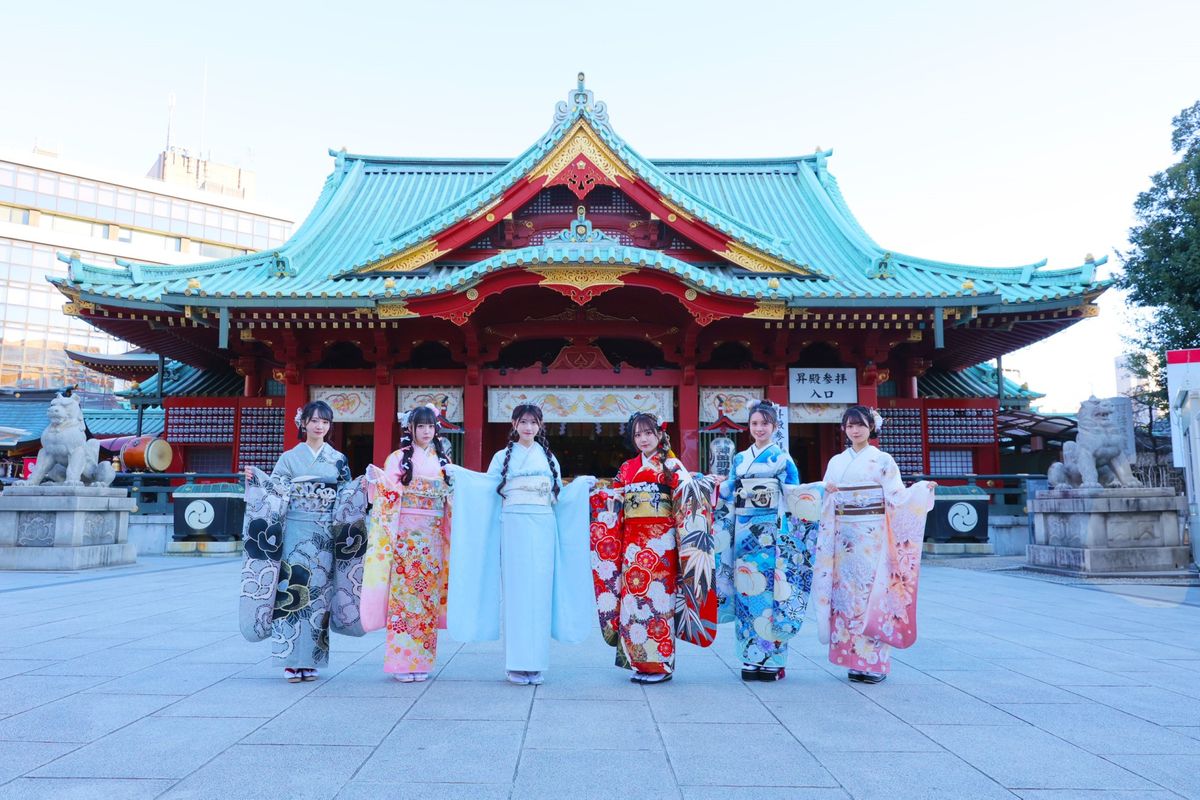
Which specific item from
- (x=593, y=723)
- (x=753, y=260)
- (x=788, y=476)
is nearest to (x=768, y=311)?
(x=753, y=260)

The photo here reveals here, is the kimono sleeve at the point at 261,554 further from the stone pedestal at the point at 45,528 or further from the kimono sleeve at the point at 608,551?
the stone pedestal at the point at 45,528

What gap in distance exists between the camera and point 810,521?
493 cm

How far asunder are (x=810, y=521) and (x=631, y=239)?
996 centimetres

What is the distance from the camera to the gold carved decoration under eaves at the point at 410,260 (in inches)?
518

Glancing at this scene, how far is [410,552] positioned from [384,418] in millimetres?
8782

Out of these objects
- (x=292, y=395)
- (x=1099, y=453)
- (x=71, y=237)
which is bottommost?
(x=1099, y=453)

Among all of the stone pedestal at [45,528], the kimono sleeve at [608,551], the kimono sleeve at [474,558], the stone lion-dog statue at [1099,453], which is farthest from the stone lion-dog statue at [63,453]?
the stone lion-dog statue at [1099,453]

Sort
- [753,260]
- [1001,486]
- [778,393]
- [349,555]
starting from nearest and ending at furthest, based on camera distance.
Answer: [349,555] → [778,393] → [753,260] → [1001,486]

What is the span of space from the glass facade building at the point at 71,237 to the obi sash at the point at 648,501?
46744 mm

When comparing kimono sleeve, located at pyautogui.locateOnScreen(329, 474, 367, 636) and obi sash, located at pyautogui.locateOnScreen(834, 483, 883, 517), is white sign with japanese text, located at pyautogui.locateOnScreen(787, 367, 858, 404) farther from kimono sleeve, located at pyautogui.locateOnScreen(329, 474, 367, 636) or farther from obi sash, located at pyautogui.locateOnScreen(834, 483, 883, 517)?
kimono sleeve, located at pyautogui.locateOnScreen(329, 474, 367, 636)

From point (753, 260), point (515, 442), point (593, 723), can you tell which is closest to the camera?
point (593, 723)

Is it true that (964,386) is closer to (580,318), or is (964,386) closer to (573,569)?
(580,318)

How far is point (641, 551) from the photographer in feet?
15.7

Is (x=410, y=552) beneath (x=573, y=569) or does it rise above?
above
